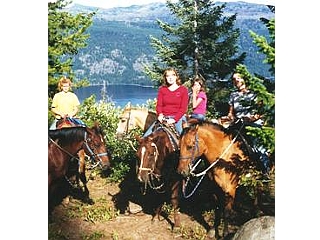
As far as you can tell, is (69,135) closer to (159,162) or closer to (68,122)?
(68,122)

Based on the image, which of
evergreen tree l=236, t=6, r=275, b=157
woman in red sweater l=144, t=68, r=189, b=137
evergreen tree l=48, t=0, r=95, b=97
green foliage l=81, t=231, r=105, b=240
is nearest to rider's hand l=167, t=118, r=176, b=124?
woman in red sweater l=144, t=68, r=189, b=137

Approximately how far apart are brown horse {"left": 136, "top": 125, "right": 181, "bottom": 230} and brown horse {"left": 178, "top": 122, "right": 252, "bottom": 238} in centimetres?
10

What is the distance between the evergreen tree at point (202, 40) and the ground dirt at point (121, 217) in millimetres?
722

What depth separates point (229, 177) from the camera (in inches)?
162

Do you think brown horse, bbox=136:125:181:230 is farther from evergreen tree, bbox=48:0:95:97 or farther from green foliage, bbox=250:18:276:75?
green foliage, bbox=250:18:276:75

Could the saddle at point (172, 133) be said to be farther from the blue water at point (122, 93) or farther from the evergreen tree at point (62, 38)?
the evergreen tree at point (62, 38)

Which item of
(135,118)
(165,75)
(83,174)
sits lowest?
(83,174)

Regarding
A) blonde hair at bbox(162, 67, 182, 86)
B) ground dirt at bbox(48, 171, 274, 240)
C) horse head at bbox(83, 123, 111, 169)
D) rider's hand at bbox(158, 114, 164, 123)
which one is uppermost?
blonde hair at bbox(162, 67, 182, 86)

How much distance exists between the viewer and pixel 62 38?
13.3 feet

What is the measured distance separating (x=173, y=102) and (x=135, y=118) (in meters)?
0.24

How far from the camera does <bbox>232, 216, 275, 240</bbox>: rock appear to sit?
3.86 meters

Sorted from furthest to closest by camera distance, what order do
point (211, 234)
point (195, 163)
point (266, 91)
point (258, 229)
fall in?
point (211, 234) → point (195, 163) → point (258, 229) → point (266, 91)

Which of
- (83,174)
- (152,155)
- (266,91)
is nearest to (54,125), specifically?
(83,174)
